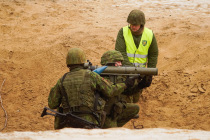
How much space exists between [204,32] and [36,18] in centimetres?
504

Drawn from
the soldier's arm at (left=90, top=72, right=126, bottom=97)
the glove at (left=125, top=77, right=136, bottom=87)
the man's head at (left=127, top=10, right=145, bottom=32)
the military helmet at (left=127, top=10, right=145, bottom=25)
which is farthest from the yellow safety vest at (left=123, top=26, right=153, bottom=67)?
the soldier's arm at (left=90, top=72, right=126, bottom=97)

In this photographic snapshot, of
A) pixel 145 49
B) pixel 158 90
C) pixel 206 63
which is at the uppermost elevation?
pixel 145 49

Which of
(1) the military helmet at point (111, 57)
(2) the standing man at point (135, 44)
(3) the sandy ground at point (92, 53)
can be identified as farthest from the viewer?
(3) the sandy ground at point (92, 53)

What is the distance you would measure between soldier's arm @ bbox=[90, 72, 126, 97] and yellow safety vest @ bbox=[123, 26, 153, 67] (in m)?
1.36

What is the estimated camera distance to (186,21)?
1116 cm

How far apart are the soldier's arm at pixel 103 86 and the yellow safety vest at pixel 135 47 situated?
4.47 feet

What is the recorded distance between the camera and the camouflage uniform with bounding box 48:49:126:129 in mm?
5371

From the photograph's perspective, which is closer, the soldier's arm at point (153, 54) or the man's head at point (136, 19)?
the man's head at point (136, 19)

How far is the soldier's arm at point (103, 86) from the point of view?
5.43 metres

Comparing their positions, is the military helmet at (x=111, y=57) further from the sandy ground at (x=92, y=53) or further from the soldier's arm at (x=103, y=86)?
the sandy ground at (x=92, y=53)

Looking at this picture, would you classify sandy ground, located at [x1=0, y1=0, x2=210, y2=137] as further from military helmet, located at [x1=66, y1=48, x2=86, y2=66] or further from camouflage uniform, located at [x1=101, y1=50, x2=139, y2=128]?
military helmet, located at [x1=66, y1=48, x2=86, y2=66]

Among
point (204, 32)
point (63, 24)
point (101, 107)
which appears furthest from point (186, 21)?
point (101, 107)

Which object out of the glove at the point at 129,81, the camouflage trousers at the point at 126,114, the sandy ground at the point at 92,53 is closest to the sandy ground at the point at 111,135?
the glove at the point at 129,81

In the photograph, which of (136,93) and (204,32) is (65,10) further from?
(136,93)
